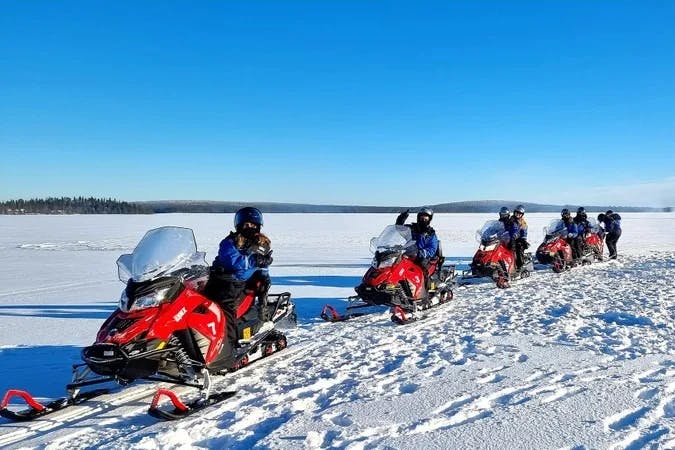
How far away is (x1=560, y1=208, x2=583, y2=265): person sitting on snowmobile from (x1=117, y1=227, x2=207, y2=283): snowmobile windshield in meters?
12.6

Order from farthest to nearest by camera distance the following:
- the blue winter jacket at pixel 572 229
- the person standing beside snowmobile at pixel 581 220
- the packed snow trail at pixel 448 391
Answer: the person standing beside snowmobile at pixel 581 220 → the blue winter jacket at pixel 572 229 → the packed snow trail at pixel 448 391

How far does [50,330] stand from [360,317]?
13.9 ft

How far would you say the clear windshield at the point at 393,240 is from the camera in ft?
25.3

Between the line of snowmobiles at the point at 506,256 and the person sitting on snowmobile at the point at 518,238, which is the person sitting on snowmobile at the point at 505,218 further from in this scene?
the line of snowmobiles at the point at 506,256

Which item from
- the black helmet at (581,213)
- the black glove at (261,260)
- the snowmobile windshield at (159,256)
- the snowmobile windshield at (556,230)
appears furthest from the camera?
the black helmet at (581,213)

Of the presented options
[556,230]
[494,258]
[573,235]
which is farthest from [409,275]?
[573,235]

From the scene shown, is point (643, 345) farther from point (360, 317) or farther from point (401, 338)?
point (360, 317)

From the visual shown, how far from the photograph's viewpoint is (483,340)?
20.0 ft

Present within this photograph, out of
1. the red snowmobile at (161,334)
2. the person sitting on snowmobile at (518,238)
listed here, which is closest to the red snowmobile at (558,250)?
the person sitting on snowmobile at (518,238)

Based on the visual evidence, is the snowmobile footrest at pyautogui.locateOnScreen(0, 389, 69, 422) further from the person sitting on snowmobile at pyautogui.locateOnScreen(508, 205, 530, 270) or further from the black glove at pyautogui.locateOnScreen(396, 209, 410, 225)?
the person sitting on snowmobile at pyautogui.locateOnScreen(508, 205, 530, 270)

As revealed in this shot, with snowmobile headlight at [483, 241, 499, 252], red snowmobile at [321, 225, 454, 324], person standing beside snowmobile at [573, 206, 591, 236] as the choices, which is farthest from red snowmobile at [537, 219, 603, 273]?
red snowmobile at [321, 225, 454, 324]

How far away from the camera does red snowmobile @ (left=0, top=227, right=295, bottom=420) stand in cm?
375

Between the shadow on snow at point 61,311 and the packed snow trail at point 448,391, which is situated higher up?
the packed snow trail at point 448,391

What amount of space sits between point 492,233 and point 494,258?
63 cm
